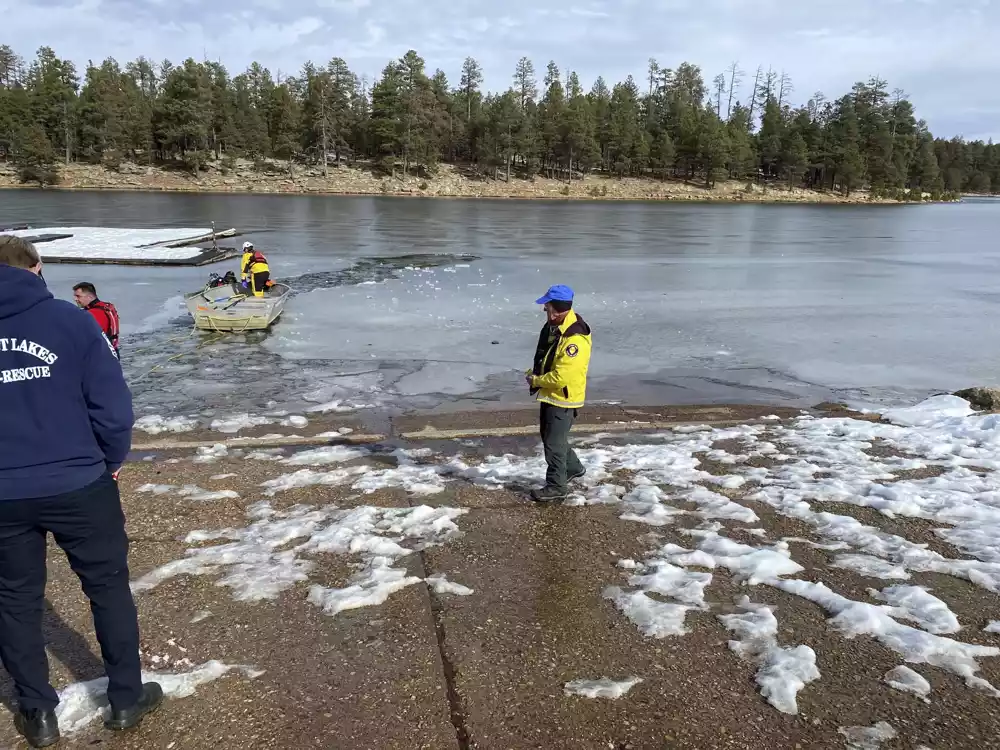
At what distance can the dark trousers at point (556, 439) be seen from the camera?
18.0ft

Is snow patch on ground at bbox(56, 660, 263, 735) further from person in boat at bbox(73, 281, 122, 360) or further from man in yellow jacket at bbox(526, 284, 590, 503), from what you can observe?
person in boat at bbox(73, 281, 122, 360)

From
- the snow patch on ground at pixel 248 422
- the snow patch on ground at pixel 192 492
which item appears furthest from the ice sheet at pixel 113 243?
the snow patch on ground at pixel 192 492

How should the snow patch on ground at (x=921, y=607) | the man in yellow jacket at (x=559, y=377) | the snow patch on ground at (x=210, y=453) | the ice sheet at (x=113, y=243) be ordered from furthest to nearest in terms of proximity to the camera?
the ice sheet at (x=113, y=243)
the snow patch on ground at (x=210, y=453)
the man in yellow jacket at (x=559, y=377)
the snow patch on ground at (x=921, y=607)

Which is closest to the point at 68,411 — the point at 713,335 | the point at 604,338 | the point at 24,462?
the point at 24,462

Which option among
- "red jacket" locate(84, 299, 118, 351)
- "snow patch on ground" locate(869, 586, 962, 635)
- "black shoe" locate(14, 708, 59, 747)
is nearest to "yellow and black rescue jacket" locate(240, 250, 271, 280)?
"red jacket" locate(84, 299, 118, 351)

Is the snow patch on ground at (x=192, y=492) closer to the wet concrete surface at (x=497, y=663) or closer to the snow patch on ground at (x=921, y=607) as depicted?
the wet concrete surface at (x=497, y=663)

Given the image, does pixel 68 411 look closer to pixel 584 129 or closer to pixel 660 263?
pixel 660 263

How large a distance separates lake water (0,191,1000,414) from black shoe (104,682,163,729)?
254 inches

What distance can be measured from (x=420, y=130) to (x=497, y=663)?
87.5m

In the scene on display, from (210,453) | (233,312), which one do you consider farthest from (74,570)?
(233,312)

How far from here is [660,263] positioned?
27.7 meters

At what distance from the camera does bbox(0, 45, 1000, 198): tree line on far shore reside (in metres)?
81.1

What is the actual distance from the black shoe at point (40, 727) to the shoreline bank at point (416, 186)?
258ft

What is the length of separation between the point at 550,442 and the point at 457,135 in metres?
95.6
